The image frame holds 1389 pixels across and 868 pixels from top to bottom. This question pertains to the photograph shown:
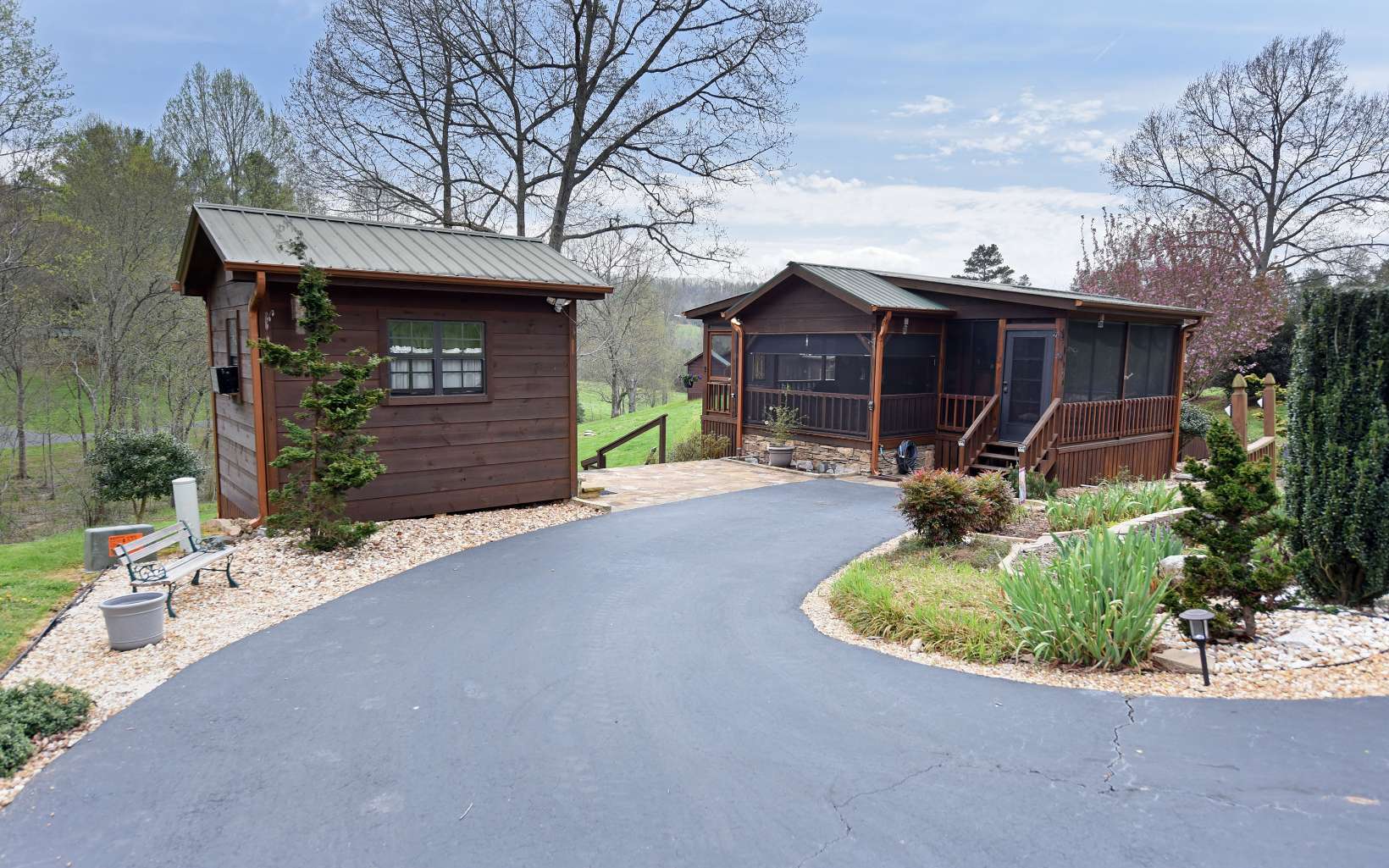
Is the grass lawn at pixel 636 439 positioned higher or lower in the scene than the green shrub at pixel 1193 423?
lower

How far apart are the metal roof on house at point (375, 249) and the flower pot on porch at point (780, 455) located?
595cm

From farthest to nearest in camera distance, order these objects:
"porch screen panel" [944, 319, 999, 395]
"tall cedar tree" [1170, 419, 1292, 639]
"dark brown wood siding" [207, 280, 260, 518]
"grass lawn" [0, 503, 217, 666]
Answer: "porch screen panel" [944, 319, 999, 395]
"dark brown wood siding" [207, 280, 260, 518]
"grass lawn" [0, 503, 217, 666]
"tall cedar tree" [1170, 419, 1292, 639]

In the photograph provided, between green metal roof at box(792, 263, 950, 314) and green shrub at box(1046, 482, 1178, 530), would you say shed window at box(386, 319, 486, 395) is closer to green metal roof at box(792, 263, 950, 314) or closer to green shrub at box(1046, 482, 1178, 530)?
green metal roof at box(792, 263, 950, 314)

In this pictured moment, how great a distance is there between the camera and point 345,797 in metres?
3.70

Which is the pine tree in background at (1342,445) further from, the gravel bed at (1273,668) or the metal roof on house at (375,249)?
the metal roof on house at (375,249)

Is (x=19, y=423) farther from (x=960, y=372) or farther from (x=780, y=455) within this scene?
(x=960, y=372)

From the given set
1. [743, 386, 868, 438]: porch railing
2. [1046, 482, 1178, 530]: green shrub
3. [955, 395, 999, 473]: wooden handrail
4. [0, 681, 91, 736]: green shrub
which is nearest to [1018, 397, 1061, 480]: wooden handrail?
[955, 395, 999, 473]: wooden handrail

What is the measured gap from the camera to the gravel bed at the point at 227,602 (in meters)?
Answer: 5.12

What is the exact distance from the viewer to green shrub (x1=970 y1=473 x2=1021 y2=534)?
28.4ft

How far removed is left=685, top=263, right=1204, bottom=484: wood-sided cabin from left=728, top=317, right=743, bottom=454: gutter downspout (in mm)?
40

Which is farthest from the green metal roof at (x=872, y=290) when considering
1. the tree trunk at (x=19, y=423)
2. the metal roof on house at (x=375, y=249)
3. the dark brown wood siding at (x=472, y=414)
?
the tree trunk at (x=19, y=423)

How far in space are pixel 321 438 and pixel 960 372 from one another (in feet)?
37.7

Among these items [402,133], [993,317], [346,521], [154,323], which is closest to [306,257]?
[346,521]

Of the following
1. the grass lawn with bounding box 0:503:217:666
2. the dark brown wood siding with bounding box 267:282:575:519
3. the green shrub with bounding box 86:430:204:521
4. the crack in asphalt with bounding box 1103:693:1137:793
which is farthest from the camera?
the green shrub with bounding box 86:430:204:521
